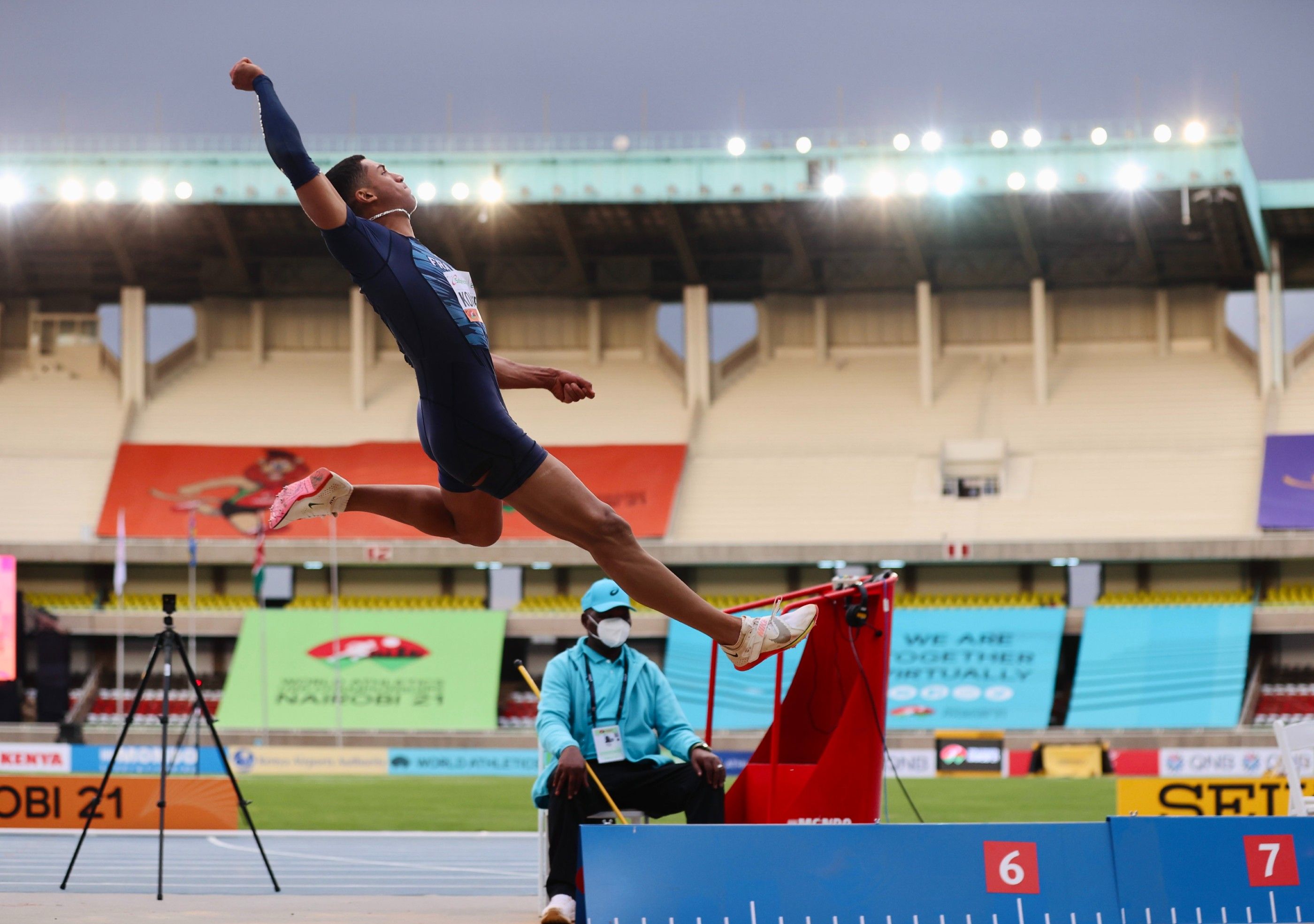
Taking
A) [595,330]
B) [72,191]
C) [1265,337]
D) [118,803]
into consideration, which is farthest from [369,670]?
[1265,337]

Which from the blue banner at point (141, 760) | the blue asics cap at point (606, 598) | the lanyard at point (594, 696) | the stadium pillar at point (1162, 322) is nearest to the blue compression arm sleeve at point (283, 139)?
the blue asics cap at point (606, 598)

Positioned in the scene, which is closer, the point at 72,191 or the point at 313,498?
the point at 313,498

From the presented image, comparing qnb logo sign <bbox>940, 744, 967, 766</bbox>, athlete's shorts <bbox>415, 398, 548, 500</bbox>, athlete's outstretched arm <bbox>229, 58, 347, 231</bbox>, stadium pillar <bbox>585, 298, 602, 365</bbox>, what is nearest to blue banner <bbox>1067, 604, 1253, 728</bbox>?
qnb logo sign <bbox>940, 744, 967, 766</bbox>

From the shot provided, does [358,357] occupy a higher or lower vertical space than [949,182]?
lower

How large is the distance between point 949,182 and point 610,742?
108 ft

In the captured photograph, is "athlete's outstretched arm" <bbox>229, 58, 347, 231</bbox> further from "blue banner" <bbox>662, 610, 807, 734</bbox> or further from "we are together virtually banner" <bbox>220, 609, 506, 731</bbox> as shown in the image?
"we are together virtually banner" <bbox>220, 609, 506, 731</bbox>

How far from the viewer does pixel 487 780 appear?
25188 mm

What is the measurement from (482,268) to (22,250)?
14.0 m

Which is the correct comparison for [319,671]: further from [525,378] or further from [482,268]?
[525,378]

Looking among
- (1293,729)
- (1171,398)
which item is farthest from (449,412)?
(1171,398)

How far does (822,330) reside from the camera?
143 ft

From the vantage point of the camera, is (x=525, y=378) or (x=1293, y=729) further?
(x=1293, y=729)

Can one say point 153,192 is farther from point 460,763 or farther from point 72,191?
point 460,763

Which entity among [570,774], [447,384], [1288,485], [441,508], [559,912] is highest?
[447,384]
